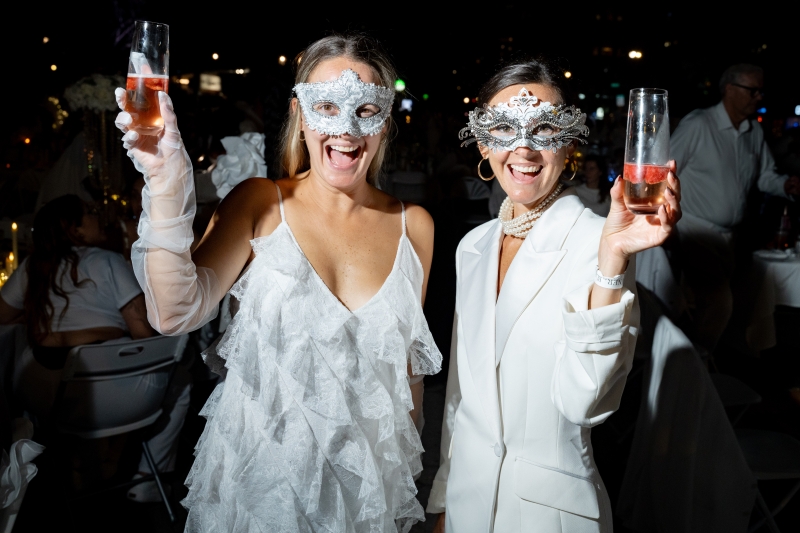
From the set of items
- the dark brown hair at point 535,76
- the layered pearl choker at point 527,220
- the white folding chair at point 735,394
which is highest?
the dark brown hair at point 535,76

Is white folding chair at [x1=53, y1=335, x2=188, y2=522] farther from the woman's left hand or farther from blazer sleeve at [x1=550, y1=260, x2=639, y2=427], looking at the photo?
the woman's left hand

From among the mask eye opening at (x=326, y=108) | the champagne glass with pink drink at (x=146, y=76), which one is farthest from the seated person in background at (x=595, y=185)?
the champagne glass with pink drink at (x=146, y=76)

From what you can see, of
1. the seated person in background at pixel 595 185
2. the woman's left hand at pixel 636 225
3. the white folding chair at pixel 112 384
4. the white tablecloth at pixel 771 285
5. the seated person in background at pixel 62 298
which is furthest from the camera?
the seated person in background at pixel 595 185

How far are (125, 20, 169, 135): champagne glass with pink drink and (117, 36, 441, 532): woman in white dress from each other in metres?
0.40

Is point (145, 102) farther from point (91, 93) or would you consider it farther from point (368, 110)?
point (91, 93)

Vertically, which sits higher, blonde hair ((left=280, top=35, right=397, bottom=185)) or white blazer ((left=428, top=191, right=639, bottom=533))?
blonde hair ((left=280, top=35, right=397, bottom=185))

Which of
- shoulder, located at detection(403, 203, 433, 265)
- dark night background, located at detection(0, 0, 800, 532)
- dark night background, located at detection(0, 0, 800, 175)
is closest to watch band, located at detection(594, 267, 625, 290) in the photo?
shoulder, located at detection(403, 203, 433, 265)

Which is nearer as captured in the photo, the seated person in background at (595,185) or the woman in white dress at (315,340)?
the woman in white dress at (315,340)

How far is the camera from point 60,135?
7.92 metres

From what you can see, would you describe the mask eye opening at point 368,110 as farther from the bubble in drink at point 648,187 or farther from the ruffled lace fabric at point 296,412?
the bubble in drink at point 648,187

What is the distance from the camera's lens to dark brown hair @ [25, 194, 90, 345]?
312 cm

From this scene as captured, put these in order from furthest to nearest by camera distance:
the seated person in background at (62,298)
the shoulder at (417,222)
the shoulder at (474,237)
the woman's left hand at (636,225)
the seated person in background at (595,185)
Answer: the seated person in background at (595,185), the seated person in background at (62,298), the shoulder at (417,222), the shoulder at (474,237), the woman's left hand at (636,225)

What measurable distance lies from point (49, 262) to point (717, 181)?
408cm

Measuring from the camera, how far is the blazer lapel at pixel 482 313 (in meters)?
1.66
